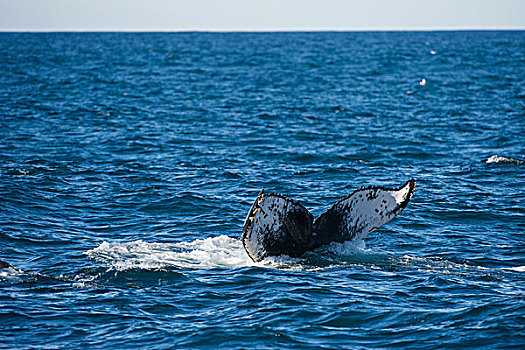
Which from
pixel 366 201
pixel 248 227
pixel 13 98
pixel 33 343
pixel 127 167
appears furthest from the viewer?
pixel 13 98

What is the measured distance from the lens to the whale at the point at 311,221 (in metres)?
10.4

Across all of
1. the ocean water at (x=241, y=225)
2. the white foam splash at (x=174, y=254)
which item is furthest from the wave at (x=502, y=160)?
the white foam splash at (x=174, y=254)

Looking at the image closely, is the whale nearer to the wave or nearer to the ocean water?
the ocean water

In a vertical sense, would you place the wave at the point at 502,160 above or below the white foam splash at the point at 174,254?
above

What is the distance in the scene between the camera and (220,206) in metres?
15.6

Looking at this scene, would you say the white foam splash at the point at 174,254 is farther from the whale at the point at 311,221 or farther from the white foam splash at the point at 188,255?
the whale at the point at 311,221

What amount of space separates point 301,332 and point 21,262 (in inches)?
207

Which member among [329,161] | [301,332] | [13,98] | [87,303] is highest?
[13,98]

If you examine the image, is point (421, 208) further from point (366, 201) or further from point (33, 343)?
point (33, 343)

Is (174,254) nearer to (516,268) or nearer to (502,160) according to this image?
(516,268)

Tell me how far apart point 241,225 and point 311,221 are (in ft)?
10.8

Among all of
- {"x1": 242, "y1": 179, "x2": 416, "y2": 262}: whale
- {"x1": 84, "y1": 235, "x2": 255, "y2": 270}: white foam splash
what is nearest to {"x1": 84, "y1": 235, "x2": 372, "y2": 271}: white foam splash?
{"x1": 84, "y1": 235, "x2": 255, "y2": 270}: white foam splash

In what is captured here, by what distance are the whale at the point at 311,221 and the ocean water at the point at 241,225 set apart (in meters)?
0.31

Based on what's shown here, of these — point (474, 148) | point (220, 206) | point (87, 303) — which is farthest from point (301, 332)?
point (474, 148)
